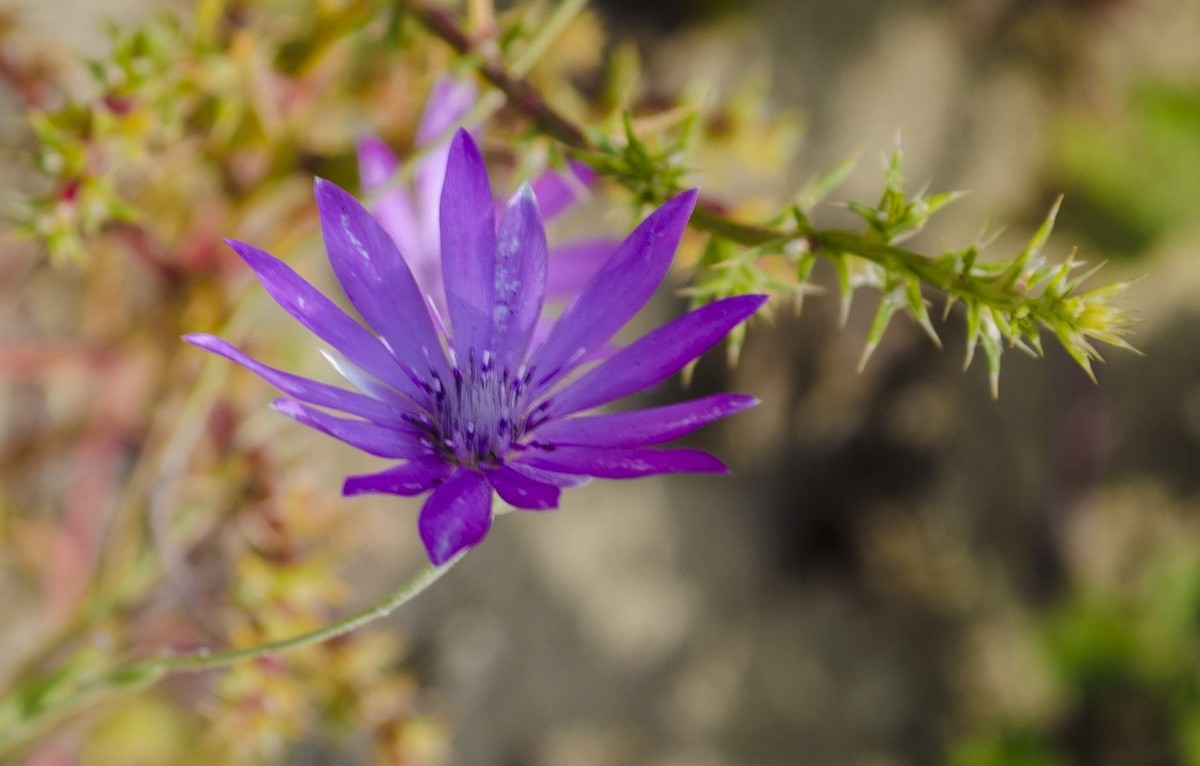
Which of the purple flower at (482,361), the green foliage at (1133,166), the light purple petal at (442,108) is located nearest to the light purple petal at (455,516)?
the purple flower at (482,361)

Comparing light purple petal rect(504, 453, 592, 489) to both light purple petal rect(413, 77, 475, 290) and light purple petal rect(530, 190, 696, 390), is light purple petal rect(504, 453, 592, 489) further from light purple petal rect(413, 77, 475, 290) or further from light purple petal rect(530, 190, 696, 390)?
light purple petal rect(413, 77, 475, 290)

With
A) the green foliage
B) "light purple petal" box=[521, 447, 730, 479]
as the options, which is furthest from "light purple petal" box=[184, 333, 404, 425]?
the green foliage

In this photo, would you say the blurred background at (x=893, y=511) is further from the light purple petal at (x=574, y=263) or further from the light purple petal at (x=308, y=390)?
the light purple petal at (x=308, y=390)

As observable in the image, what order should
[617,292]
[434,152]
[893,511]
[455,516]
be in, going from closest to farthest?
1. [455,516]
2. [617,292]
3. [434,152]
4. [893,511]

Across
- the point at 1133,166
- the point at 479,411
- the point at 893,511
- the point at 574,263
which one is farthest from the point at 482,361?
the point at 1133,166

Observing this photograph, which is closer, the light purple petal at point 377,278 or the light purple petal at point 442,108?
the light purple petal at point 377,278

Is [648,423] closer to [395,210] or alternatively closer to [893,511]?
[395,210]

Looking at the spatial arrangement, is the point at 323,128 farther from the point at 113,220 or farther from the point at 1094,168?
the point at 1094,168
